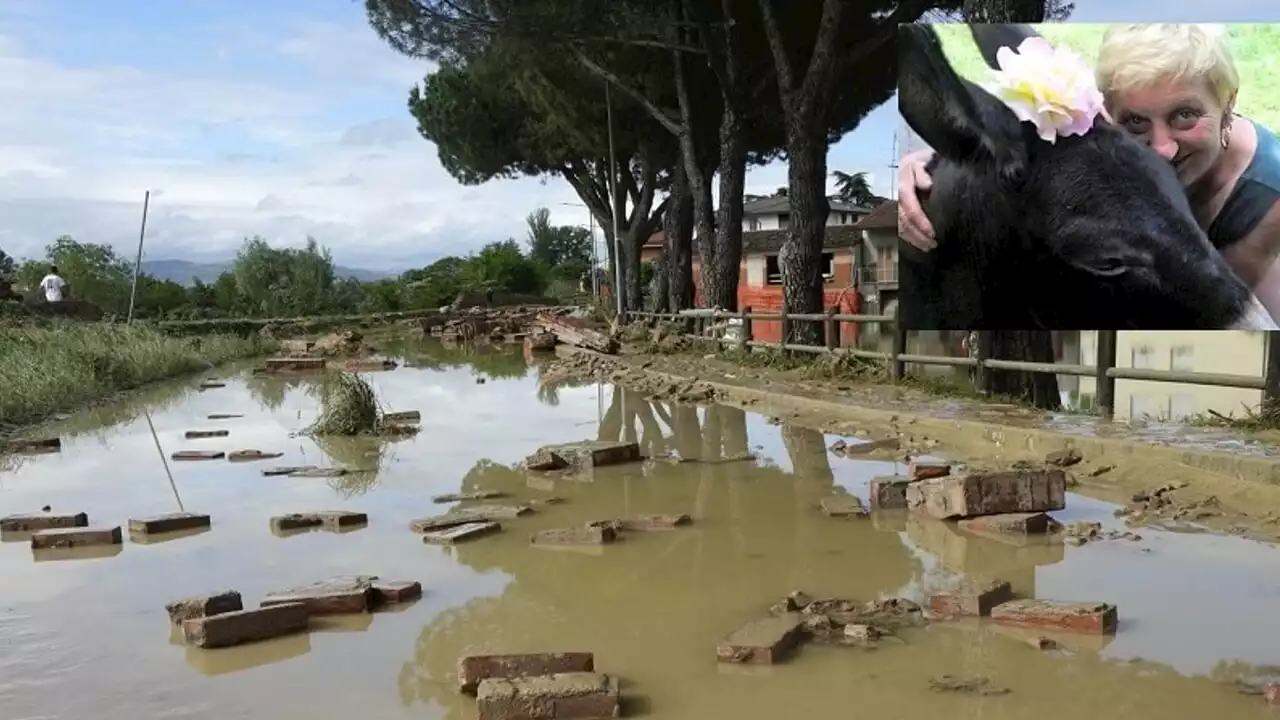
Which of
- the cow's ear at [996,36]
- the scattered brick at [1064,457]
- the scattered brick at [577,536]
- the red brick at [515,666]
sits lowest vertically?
the scattered brick at [577,536]

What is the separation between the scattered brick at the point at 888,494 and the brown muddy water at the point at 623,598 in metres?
0.35

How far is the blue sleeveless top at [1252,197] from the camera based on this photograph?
12125 millimetres

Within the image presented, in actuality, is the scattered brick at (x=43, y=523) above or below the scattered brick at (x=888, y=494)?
below

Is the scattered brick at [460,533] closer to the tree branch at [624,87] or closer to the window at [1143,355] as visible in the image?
the window at [1143,355]

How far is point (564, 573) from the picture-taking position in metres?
5.67

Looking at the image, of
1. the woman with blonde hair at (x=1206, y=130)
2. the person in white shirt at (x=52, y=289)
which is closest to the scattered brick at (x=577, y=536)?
the woman with blonde hair at (x=1206, y=130)

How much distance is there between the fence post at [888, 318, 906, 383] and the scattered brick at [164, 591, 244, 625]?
30.1ft

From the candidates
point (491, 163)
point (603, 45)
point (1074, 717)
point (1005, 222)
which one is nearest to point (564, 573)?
point (1074, 717)

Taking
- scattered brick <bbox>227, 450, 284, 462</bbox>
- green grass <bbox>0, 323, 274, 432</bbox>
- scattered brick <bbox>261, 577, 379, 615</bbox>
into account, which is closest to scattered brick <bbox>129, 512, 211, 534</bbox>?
scattered brick <bbox>261, 577, 379, 615</bbox>

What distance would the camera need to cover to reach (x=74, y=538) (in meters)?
6.61

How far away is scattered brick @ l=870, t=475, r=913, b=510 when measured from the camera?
688cm

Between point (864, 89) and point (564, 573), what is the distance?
17.6 meters

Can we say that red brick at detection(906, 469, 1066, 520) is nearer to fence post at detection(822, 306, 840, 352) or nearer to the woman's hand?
the woman's hand

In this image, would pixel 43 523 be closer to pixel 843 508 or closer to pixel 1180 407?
pixel 843 508
